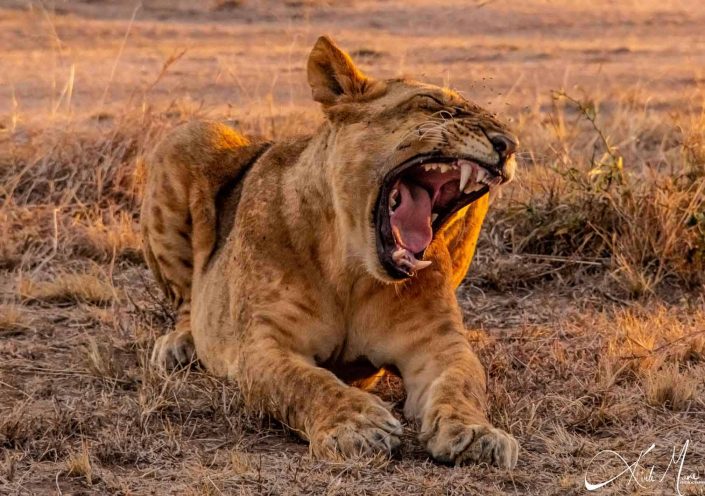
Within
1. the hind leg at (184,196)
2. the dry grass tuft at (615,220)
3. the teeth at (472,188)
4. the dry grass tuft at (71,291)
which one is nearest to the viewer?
the teeth at (472,188)

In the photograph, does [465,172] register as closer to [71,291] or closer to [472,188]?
[472,188]

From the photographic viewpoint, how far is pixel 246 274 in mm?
5234

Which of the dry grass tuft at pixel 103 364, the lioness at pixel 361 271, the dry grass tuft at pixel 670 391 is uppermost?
the lioness at pixel 361 271

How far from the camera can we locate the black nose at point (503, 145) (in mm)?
4621

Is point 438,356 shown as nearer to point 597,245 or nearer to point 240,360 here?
point 240,360

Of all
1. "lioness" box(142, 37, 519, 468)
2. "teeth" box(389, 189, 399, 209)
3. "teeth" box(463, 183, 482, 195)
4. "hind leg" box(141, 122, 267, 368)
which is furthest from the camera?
"hind leg" box(141, 122, 267, 368)

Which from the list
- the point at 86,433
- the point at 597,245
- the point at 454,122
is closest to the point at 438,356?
the point at 454,122

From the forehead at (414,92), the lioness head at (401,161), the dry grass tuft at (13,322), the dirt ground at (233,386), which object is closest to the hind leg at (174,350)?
the dirt ground at (233,386)

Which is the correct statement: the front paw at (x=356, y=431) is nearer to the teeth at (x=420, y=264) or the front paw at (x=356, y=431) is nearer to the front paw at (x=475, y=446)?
the front paw at (x=475, y=446)

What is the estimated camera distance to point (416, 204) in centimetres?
490

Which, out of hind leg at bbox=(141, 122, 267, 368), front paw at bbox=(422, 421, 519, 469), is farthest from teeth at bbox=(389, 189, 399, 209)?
hind leg at bbox=(141, 122, 267, 368)

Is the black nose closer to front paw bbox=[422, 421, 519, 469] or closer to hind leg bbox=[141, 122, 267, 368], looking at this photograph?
front paw bbox=[422, 421, 519, 469]

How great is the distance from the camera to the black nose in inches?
182

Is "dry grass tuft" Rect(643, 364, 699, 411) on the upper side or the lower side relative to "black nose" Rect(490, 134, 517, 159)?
lower
